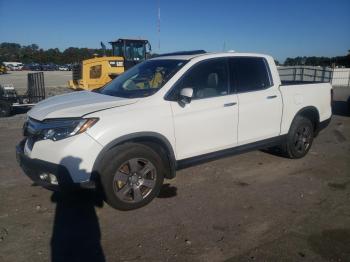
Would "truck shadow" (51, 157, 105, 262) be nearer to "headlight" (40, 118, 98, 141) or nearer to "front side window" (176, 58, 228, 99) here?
"headlight" (40, 118, 98, 141)

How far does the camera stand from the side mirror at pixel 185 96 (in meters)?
3.89

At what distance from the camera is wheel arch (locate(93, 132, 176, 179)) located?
11.8 ft

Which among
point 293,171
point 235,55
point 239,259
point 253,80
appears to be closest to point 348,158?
point 293,171

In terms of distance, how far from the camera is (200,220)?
374 centimetres

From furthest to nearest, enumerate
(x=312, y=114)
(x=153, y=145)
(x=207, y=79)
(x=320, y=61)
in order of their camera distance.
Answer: (x=320, y=61) → (x=312, y=114) → (x=207, y=79) → (x=153, y=145)

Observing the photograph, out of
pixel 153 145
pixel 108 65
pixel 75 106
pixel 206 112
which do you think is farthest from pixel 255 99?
pixel 108 65

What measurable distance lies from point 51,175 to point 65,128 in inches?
21.8

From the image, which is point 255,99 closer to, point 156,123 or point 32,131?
point 156,123

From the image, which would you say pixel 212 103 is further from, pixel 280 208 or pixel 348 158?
pixel 348 158

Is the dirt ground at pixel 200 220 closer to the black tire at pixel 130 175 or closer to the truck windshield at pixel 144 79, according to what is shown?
the black tire at pixel 130 175

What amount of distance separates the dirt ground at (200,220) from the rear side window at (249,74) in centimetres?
143

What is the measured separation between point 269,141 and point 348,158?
1913mm

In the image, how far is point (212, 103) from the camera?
4.41 meters

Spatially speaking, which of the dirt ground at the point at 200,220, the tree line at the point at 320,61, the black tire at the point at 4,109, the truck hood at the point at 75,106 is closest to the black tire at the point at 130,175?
the dirt ground at the point at 200,220
